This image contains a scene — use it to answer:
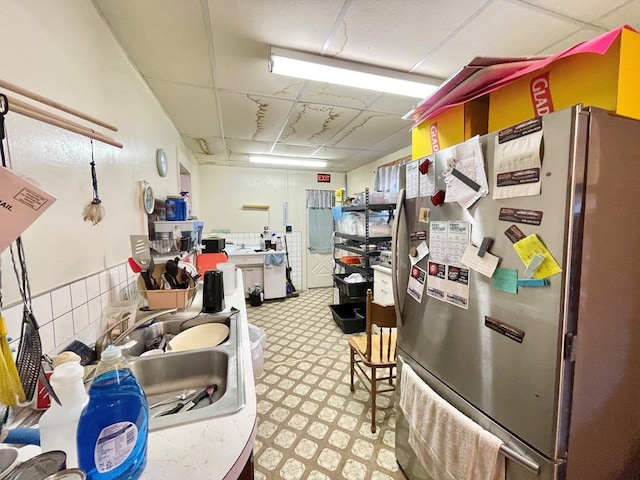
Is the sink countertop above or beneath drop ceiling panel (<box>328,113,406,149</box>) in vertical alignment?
beneath

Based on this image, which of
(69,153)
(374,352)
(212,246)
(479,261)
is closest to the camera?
(479,261)

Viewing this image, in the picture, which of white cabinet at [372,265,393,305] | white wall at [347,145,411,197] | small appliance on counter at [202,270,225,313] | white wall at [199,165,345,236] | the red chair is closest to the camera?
small appliance on counter at [202,270,225,313]

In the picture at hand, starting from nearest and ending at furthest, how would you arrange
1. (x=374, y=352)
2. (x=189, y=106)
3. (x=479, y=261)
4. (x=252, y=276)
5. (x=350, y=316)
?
(x=479, y=261) < (x=374, y=352) < (x=189, y=106) < (x=350, y=316) < (x=252, y=276)

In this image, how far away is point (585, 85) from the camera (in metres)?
0.80

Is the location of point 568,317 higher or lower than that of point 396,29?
lower

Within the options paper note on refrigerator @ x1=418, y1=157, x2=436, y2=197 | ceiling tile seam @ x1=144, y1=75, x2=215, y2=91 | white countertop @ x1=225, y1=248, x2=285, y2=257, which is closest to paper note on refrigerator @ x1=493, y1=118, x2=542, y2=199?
paper note on refrigerator @ x1=418, y1=157, x2=436, y2=197

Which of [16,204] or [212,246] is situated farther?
[212,246]

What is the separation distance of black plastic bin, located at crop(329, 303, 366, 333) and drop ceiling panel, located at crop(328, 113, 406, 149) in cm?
211

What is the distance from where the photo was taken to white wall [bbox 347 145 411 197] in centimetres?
387

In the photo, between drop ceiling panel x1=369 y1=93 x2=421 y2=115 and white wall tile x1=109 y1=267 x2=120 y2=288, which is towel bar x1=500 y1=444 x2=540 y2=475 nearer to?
white wall tile x1=109 y1=267 x2=120 y2=288

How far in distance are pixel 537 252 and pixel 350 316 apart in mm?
2877

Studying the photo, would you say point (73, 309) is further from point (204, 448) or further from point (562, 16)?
point (562, 16)

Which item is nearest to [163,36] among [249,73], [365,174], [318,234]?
[249,73]

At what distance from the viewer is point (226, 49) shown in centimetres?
163
